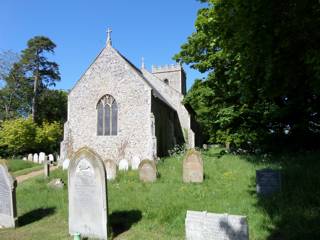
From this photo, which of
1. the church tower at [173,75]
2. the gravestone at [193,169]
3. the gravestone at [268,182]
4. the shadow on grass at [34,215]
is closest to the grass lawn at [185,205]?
the shadow on grass at [34,215]

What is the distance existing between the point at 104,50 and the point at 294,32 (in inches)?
669

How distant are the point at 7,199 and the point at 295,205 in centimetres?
704

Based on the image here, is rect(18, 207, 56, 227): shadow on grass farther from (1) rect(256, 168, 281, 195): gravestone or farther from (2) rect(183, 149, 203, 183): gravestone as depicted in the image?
(1) rect(256, 168, 281, 195): gravestone

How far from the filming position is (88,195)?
23.0 feet

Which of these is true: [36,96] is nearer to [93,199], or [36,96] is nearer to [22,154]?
[22,154]

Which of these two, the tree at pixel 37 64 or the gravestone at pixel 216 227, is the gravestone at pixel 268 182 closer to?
the gravestone at pixel 216 227

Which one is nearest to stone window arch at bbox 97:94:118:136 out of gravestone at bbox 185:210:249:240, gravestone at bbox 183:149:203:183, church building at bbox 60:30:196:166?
church building at bbox 60:30:196:166

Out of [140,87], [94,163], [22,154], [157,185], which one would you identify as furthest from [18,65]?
[94,163]

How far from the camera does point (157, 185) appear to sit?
11.2m

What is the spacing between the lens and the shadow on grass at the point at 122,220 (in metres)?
7.33

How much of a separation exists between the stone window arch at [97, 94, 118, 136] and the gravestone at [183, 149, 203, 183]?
394 inches

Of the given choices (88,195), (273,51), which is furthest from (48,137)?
(273,51)

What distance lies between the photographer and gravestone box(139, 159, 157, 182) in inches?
489

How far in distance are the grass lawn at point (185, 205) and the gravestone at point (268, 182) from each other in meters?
0.24
